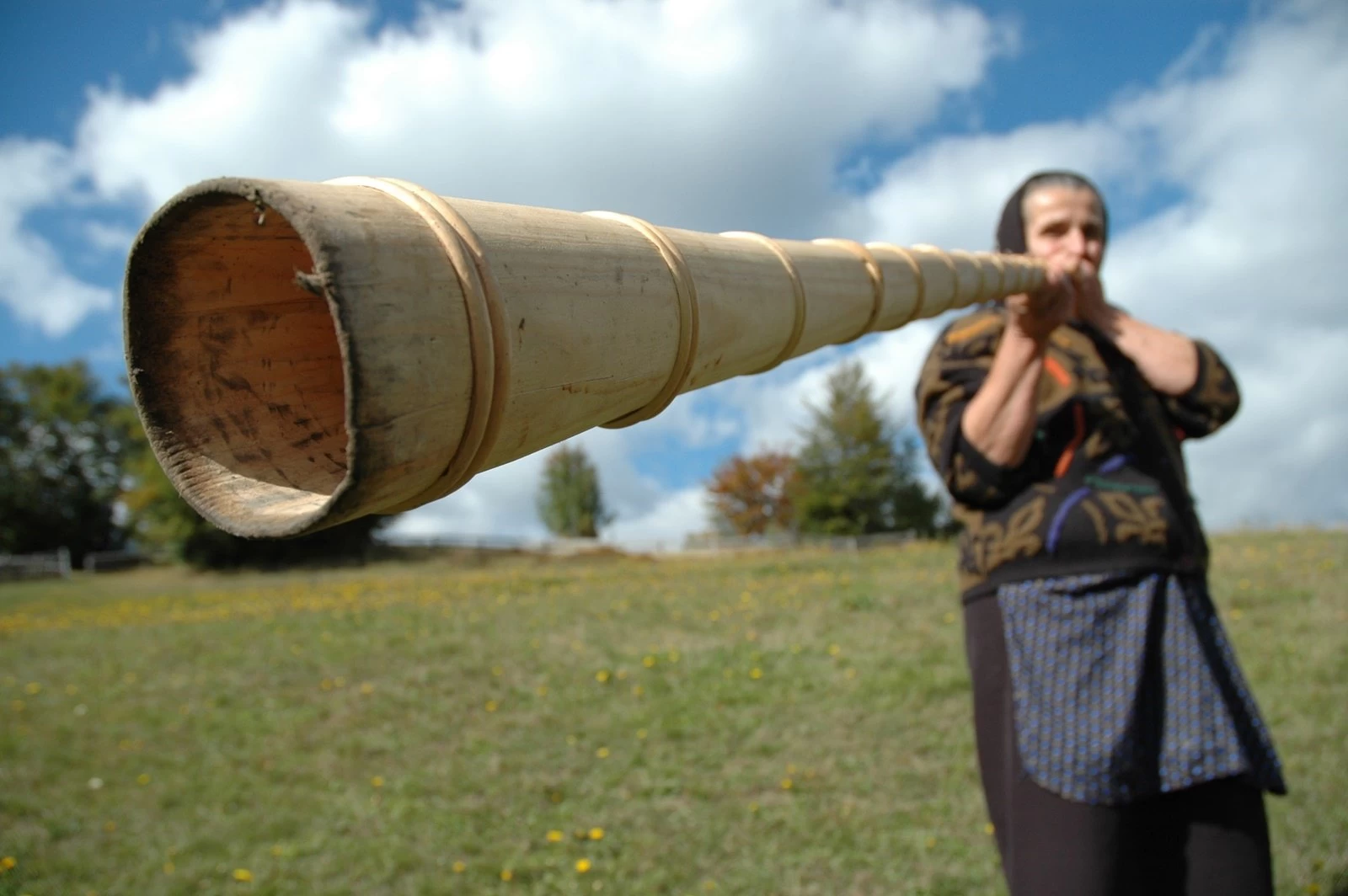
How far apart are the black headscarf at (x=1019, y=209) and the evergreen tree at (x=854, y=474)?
3149cm

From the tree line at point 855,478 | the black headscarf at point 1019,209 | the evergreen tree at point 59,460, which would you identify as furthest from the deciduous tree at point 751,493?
the black headscarf at point 1019,209

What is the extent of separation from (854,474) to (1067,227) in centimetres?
3265

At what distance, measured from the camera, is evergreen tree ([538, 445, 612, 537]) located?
148 feet

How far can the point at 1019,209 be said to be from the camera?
2.41 m

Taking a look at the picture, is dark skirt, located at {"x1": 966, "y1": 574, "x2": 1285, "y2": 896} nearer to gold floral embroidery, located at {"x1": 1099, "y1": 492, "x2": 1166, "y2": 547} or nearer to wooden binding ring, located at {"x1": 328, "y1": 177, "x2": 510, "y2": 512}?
gold floral embroidery, located at {"x1": 1099, "y1": 492, "x2": 1166, "y2": 547}

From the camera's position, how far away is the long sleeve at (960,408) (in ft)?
6.74

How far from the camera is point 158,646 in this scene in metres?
8.77

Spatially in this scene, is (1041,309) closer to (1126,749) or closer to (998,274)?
(998,274)

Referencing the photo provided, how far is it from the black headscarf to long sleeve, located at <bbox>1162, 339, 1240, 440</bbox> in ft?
1.38

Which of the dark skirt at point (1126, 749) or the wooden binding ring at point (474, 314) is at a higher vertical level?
the wooden binding ring at point (474, 314)

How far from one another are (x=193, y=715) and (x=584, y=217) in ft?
22.5

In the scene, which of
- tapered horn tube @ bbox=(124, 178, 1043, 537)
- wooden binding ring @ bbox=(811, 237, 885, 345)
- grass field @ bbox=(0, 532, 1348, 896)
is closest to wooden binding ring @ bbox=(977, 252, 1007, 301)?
wooden binding ring @ bbox=(811, 237, 885, 345)

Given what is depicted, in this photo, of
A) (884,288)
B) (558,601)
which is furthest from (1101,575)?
(558,601)

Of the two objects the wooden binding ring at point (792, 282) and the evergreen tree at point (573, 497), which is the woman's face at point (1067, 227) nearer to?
the wooden binding ring at point (792, 282)
